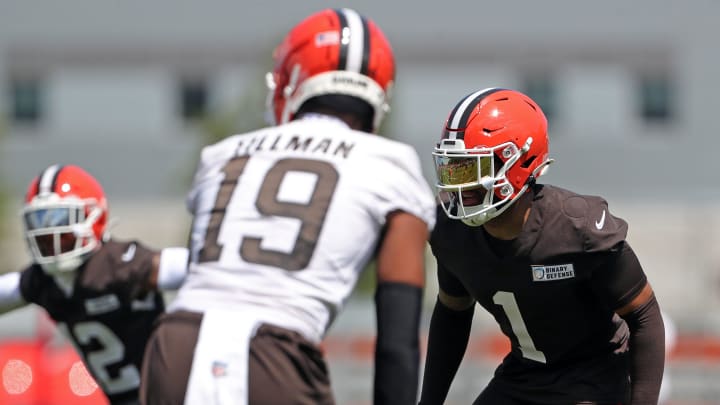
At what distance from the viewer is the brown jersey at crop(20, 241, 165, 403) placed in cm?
530

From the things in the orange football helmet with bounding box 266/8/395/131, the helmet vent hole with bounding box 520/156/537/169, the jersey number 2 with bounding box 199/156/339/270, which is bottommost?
the helmet vent hole with bounding box 520/156/537/169

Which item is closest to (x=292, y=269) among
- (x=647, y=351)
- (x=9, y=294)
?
(x=647, y=351)

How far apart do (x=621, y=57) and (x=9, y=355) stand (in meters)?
19.5

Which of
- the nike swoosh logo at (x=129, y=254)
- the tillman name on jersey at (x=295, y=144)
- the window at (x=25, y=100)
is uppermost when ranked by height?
the tillman name on jersey at (x=295, y=144)

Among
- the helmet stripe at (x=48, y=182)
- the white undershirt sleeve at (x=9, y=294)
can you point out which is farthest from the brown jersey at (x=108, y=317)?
the helmet stripe at (x=48, y=182)

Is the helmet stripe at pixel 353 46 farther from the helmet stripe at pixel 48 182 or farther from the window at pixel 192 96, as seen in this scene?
the window at pixel 192 96

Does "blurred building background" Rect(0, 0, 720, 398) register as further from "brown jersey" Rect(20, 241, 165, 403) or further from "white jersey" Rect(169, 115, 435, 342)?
"white jersey" Rect(169, 115, 435, 342)

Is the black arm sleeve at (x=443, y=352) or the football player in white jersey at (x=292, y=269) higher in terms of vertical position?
the football player in white jersey at (x=292, y=269)

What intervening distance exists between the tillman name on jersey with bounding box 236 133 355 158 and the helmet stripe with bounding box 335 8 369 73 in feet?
0.81

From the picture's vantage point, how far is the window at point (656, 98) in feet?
90.6

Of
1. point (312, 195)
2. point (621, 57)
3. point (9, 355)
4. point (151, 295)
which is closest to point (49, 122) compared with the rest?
point (621, 57)

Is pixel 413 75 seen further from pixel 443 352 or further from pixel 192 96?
pixel 443 352

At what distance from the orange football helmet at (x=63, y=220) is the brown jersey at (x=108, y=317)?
94mm

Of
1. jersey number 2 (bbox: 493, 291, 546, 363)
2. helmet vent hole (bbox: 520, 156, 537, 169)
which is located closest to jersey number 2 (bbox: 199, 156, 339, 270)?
helmet vent hole (bbox: 520, 156, 537, 169)
